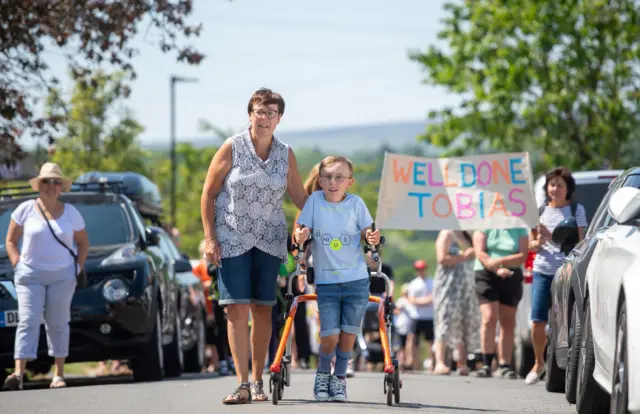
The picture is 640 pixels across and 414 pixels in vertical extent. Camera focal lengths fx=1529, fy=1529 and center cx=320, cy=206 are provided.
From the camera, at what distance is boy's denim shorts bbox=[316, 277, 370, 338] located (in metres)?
9.78

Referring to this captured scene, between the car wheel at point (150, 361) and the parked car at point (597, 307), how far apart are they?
153 inches

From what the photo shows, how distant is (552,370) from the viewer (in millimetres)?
11500

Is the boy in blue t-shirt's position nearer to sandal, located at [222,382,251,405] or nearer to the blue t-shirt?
the blue t-shirt

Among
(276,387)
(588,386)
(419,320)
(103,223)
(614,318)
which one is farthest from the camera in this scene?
(419,320)

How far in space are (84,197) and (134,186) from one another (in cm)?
357

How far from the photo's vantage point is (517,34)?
4225 cm

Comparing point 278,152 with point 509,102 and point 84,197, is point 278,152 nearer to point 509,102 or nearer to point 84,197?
point 84,197

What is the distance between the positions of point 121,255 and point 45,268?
3.11 feet

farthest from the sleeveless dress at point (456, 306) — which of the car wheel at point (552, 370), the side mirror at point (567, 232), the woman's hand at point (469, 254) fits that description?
the side mirror at point (567, 232)

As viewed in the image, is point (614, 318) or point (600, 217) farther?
point (600, 217)

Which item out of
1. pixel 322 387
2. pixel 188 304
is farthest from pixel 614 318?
pixel 188 304

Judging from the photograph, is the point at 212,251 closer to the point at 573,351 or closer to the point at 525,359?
the point at 573,351

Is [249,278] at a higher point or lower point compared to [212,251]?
lower

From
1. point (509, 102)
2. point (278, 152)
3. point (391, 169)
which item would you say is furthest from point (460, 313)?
point (509, 102)
